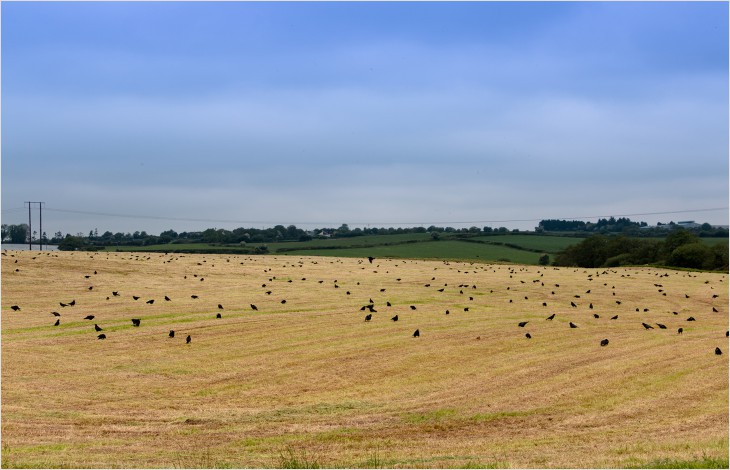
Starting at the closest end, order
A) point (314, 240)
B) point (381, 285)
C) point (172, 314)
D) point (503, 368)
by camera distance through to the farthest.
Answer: point (503, 368) → point (172, 314) → point (381, 285) → point (314, 240)

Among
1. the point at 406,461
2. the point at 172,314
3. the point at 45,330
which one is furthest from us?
the point at 172,314

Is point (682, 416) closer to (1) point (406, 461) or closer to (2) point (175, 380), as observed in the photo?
(1) point (406, 461)

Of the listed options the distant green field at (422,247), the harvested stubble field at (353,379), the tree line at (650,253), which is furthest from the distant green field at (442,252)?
the harvested stubble field at (353,379)

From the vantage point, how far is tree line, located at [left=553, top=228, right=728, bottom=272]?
11556cm

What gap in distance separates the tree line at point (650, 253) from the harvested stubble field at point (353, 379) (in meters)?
59.9

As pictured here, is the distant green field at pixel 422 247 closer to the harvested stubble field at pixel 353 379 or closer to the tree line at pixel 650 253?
the tree line at pixel 650 253

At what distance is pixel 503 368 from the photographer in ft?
109

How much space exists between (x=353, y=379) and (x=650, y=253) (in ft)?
366

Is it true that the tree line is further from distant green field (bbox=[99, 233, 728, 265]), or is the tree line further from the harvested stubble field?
the harvested stubble field

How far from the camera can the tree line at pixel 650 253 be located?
4550 inches

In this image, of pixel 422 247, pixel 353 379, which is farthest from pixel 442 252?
pixel 353 379

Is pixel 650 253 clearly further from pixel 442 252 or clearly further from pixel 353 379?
pixel 353 379

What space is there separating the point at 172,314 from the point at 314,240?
399 feet

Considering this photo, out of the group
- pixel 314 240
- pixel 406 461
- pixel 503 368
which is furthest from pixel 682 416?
pixel 314 240
